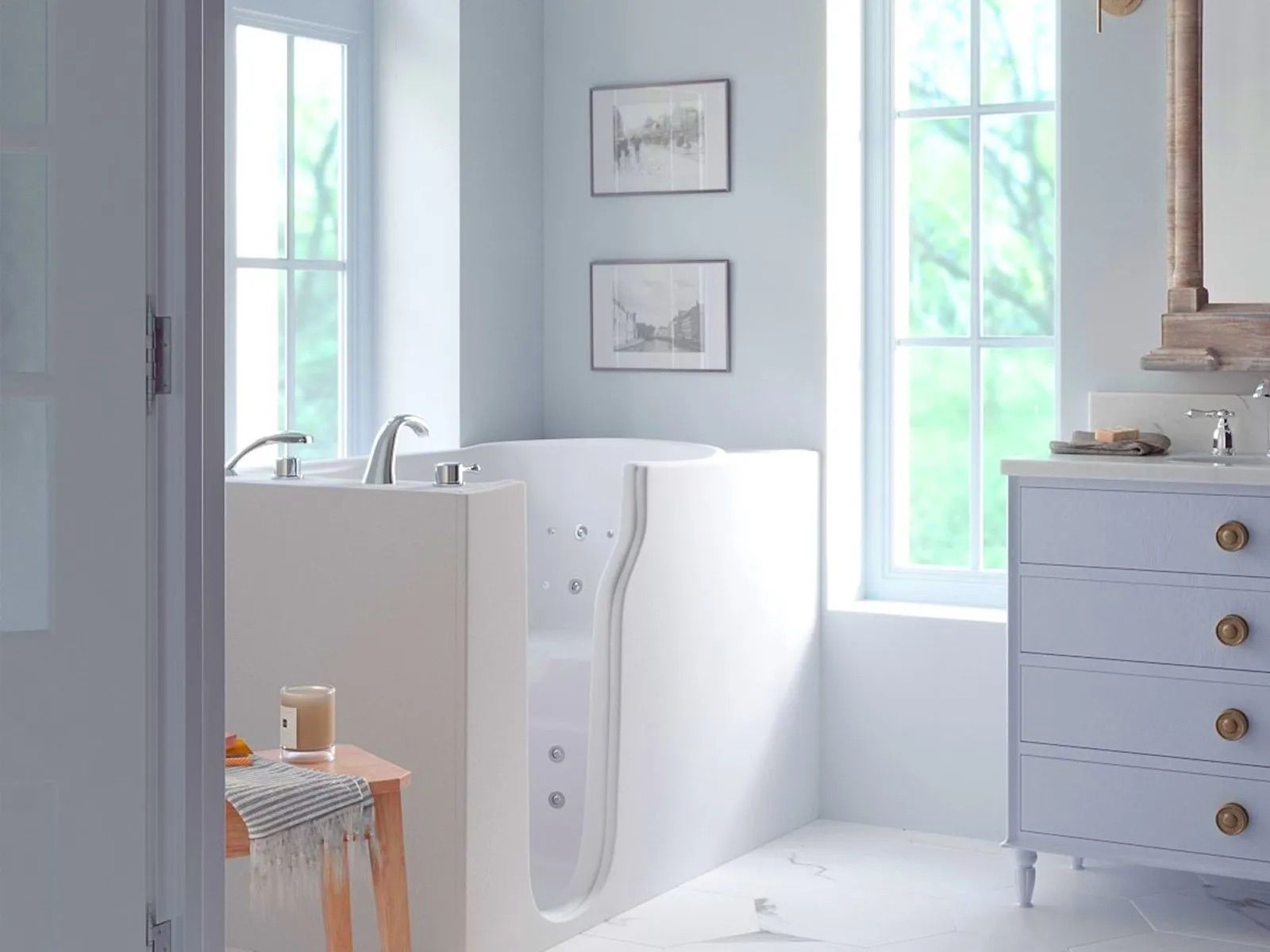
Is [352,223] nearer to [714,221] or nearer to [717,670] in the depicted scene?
[714,221]

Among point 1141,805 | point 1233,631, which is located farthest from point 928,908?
point 1233,631

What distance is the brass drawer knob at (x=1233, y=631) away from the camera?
2984 millimetres

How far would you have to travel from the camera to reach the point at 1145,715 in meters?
3.09

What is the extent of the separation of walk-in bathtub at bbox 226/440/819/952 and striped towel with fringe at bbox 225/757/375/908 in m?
0.45

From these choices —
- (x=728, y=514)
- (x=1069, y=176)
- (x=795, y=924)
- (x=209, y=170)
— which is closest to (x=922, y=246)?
(x=1069, y=176)

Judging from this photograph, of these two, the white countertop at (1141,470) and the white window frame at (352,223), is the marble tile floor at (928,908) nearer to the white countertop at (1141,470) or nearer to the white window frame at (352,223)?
the white countertop at (1141,470)

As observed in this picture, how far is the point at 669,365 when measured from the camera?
4.19 metres

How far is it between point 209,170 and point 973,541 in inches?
113
